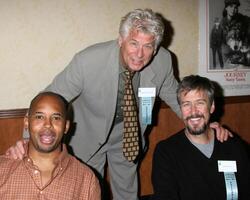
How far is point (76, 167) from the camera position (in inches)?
71.4

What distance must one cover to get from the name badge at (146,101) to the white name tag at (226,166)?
2.10 feet

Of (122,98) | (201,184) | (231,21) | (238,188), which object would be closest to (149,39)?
(122,98)

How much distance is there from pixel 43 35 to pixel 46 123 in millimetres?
1197

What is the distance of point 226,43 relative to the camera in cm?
326

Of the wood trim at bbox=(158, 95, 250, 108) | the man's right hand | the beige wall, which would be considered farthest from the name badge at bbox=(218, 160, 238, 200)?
the beige wall

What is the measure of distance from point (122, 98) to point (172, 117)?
3.31 feet

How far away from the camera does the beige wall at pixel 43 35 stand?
2592 mm

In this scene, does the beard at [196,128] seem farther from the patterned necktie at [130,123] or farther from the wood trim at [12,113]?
the wood trim at [12,113]

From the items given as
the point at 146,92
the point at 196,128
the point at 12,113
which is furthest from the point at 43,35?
the point at 196,128

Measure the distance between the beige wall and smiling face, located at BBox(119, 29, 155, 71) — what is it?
0.80 meters

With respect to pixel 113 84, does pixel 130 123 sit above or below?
below

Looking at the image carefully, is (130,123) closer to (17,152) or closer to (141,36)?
(141,36)

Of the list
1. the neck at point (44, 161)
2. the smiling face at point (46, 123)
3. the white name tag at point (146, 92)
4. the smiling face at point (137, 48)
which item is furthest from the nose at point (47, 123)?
the white name tag at point (146, 92)

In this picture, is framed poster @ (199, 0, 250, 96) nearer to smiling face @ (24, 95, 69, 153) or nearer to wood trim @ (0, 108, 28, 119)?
wood trim @ (0, 108, 28, 119)
